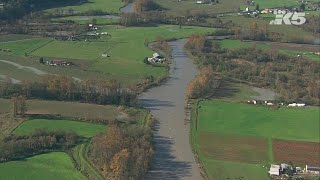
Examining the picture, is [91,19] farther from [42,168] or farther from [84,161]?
[42,168]

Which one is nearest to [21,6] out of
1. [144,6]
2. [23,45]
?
[23,45]

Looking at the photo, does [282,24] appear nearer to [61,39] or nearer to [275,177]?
[61,39]

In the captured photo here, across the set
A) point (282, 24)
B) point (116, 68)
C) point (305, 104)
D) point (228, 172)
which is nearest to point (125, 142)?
point (228, 172)

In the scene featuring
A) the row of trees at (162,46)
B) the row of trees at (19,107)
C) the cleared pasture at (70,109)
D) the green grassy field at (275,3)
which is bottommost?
the cleared pasture at (70,109)

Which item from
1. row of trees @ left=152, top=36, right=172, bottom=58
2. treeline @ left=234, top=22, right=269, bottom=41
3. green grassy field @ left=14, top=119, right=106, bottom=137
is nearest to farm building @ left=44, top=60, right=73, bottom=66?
row of trees @ left=152, top=36, right=172, bottom=58

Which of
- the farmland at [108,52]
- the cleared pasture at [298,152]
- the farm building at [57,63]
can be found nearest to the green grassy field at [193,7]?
the farmland at [108,52]

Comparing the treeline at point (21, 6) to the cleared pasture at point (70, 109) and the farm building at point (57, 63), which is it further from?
the cleared pasture at point (70, 109)
